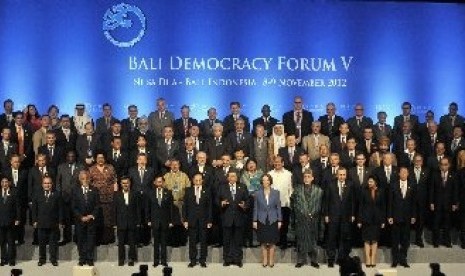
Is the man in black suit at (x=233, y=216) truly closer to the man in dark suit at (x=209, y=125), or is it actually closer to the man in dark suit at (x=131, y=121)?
the man in dark suit at (x=209, y=125)

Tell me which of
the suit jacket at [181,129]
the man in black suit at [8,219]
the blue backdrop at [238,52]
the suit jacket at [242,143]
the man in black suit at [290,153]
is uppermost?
the blue backdrop at [238,52]

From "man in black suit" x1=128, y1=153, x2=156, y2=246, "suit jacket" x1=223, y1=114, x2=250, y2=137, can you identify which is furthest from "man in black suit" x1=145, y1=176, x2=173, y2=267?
"suit jacket" x1=223, y1=114, x2=250, y2=137

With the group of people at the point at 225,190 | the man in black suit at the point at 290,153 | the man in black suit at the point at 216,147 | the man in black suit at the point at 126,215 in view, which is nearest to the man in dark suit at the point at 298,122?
the group of people at the point at 225,190

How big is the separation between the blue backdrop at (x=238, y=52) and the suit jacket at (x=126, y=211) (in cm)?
321

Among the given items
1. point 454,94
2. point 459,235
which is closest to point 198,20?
point 454,94

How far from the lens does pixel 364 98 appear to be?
568 inches

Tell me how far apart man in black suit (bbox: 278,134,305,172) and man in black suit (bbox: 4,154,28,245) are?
3577mm

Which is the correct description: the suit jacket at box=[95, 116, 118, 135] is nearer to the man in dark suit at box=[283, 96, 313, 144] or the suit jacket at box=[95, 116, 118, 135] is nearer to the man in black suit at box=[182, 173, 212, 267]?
the man in black suit at box=[182, 173, 212, 267]

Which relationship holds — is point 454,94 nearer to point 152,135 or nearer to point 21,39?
point 152,135

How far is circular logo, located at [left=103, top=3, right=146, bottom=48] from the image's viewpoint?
556 inches

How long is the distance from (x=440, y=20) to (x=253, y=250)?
5.65 meters

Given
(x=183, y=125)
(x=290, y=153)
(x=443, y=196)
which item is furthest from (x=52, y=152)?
(x=443, y=196)

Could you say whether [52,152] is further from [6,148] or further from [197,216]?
[197,216]

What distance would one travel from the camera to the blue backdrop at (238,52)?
14102 mm
